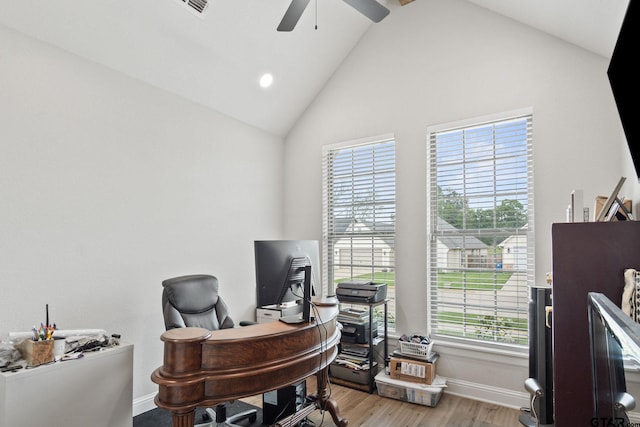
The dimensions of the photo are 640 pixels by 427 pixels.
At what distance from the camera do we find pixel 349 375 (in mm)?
3406

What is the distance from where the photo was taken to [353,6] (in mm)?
2449

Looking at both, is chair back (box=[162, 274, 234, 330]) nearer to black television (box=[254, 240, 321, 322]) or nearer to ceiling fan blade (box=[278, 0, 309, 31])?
black television (box=[254, 240, 321, 322])

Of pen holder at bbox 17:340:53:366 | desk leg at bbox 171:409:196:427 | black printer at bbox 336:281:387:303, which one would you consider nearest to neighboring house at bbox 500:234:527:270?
black printer at bbox 336:281:387:303

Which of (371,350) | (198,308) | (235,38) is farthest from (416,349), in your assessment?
(235,38)

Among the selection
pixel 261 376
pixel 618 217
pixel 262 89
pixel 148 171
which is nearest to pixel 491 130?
pixel 618 217

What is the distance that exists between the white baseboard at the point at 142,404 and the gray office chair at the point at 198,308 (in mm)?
585

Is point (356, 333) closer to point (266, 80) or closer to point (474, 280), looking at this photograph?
point (474, 280)

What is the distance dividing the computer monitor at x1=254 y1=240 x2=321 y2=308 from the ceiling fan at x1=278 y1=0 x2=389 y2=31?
1.56 m

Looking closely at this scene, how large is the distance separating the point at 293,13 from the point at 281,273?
1.76 metres

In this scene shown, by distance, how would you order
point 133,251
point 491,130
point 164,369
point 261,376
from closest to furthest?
point 164,369 < point 261,376 < point 133,251 < point 491,130

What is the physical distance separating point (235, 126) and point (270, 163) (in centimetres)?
65

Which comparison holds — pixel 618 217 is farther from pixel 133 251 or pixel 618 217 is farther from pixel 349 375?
pixel 133 251

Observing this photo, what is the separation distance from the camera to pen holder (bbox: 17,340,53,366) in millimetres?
1806

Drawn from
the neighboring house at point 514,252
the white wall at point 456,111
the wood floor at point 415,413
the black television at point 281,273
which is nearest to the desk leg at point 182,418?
the black television at point 281,273
